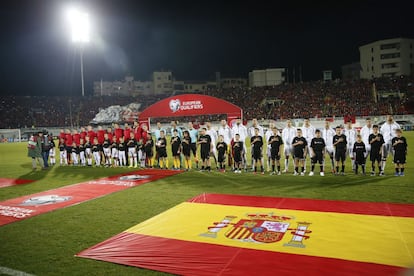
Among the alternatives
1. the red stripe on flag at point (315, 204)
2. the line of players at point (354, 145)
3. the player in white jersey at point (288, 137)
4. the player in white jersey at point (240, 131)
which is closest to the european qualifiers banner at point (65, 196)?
the player in white jersey at point (240, 131)

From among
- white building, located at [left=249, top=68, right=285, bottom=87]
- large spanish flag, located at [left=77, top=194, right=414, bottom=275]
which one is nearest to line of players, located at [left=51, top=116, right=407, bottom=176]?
large spanish flag, located at [left=77, top=194, right=414, bottom=275]

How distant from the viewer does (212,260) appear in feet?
14.7

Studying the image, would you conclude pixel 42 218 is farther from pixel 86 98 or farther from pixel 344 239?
pixel 86 98

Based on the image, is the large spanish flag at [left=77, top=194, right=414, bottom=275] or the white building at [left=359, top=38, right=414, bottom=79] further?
the white building at [left=359, top=38, right=414, bottom=79]

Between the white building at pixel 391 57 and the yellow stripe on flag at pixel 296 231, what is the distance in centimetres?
6486

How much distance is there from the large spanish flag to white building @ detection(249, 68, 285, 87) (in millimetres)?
63630

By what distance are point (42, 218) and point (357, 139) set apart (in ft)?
33.1

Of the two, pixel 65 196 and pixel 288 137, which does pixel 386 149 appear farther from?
pixel 65 196

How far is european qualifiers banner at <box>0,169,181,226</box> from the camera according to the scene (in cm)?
757

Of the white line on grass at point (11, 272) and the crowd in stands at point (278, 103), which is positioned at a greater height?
the crowd in stands at point (278, 103)

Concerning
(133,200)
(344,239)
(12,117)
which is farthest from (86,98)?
(344,239)

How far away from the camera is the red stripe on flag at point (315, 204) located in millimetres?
6578

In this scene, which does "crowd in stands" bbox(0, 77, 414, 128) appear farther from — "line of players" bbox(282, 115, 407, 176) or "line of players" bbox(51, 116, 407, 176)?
"line of players" bbox(51, 116, 407, 176)

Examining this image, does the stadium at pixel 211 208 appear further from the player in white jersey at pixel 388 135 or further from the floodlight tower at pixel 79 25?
the floodlight tower at pixel 79 25
